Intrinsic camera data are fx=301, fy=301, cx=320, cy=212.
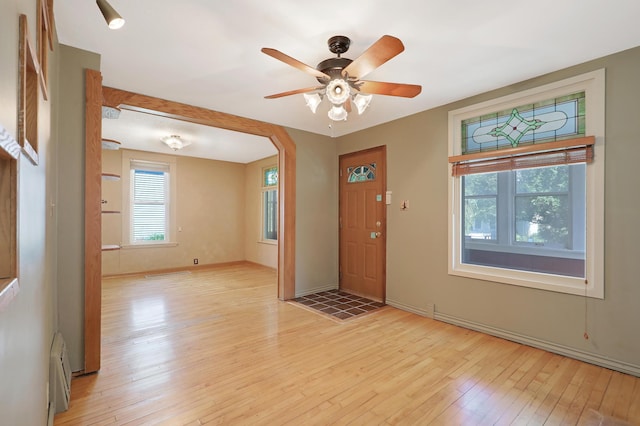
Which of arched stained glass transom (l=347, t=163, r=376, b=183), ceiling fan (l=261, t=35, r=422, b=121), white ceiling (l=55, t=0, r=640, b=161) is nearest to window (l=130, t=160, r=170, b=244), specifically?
white ceiling (l=55, t=0, r=640, b=161)

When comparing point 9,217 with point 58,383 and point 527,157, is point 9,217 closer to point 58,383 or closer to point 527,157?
point 58,383

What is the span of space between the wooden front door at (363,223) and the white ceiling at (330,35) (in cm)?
156

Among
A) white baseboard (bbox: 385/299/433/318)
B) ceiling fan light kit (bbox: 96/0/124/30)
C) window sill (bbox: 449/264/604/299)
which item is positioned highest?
ceiling fan light kit (bbox: 96/0/124/30)

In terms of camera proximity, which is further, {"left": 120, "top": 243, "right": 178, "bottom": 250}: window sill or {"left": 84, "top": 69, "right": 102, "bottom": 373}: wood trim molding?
{"left": 120, "top": 243, "right": 178, "bottom": 250}: window sill

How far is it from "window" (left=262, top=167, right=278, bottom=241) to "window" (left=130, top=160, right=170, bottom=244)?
2.11 m

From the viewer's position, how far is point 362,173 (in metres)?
4.70

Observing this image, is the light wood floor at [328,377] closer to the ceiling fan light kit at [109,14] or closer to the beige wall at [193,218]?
the ceiling fan light kit at [109,14]

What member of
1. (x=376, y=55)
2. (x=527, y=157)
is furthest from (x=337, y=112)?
(x=527, y=157)

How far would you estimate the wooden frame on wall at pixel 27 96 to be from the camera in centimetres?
96

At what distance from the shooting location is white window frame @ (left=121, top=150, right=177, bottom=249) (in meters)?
6.12

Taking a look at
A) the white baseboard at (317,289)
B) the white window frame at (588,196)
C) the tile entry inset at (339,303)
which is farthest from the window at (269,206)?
the white window frame at (588,196)

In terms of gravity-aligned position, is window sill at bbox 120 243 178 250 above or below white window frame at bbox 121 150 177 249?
below

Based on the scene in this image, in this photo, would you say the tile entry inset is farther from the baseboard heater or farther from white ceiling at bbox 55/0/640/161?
white ceiling at bbox 55/0/640/161

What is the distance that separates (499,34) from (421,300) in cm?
292
